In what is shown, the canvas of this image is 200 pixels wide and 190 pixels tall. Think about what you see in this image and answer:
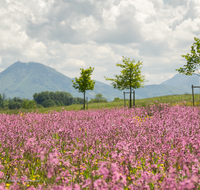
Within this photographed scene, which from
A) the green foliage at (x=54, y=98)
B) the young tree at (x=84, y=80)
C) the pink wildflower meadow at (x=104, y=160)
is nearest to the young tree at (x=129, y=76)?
the young tree at (x=84, y=80)

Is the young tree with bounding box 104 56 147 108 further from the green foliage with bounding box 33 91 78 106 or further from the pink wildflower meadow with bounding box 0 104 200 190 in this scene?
the green foliage with bounding box 33 91 78 106

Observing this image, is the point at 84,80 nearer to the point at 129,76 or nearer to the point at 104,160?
the point at 129,76

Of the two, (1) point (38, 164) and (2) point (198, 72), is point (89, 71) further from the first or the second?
(1) point (38, 164)

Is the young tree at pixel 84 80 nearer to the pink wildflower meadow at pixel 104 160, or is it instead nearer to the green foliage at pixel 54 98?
the pink wildflower meadow at pixel 104 160

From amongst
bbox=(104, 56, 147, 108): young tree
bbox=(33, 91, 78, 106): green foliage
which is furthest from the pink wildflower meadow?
bbox=(33, 91, 78, 106): green foliage

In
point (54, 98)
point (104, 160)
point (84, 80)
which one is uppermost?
point (54, 98)

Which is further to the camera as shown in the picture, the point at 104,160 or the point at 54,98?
the point at 54,98

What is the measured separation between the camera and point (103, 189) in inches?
74.7

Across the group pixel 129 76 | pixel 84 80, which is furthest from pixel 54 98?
pixel 129 76

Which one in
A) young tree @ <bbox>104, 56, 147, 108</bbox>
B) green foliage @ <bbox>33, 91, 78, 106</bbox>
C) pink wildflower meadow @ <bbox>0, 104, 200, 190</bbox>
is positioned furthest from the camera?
green foliage @ <bbox>33, 91, 78, 106</bbox>

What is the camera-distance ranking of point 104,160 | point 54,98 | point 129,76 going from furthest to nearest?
point 54,98 < point 129,76 < point 104,160

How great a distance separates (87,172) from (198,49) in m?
19.5

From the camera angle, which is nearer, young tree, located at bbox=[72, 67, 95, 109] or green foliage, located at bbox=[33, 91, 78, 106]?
young tree, located at bbox=[72, 67, 95, 109]

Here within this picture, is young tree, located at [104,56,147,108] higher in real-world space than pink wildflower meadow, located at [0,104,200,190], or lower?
higher
